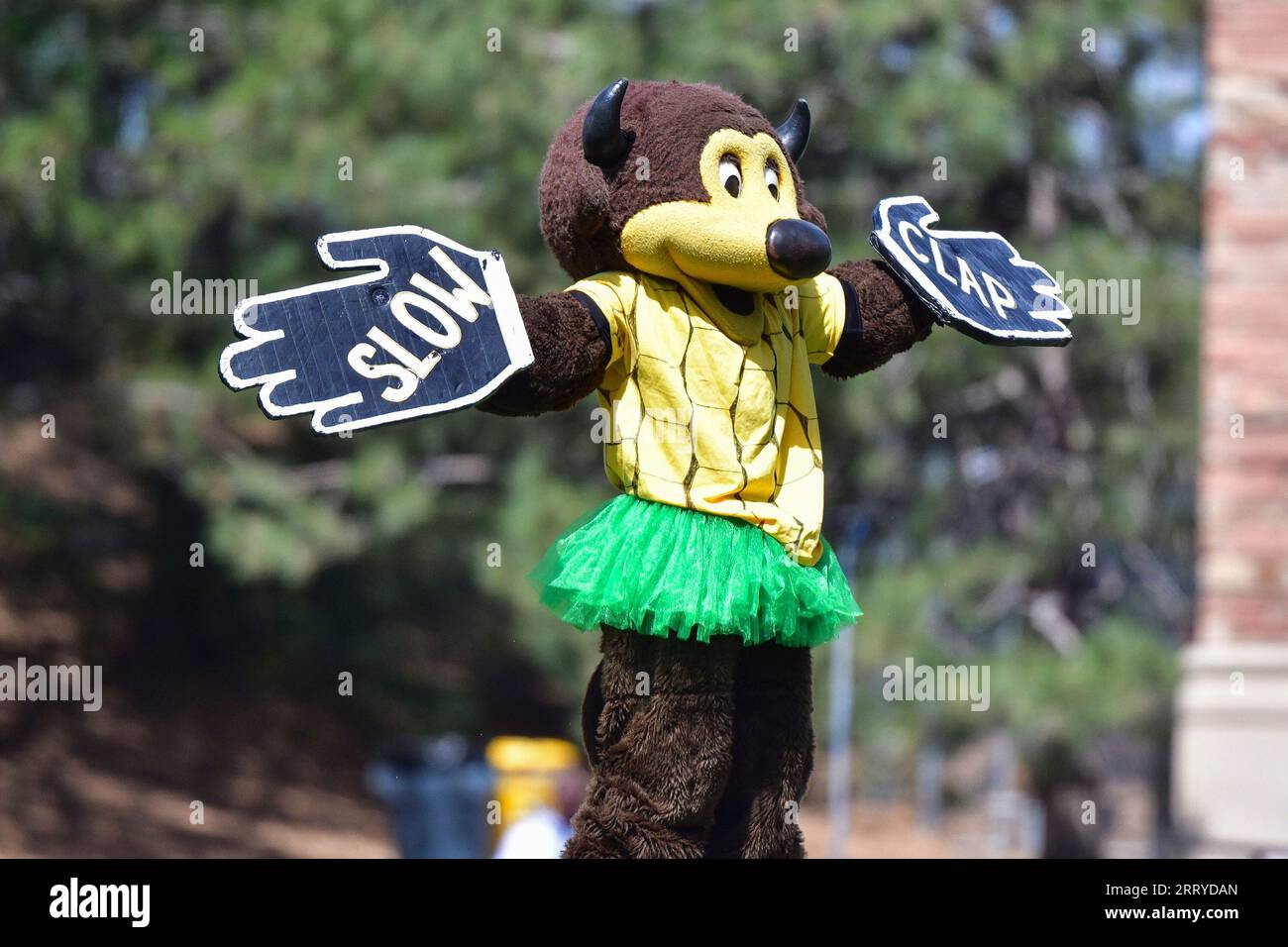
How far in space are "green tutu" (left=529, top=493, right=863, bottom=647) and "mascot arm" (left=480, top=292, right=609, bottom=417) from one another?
0.62ft

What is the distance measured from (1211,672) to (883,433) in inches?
77.6

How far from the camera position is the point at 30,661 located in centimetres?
887

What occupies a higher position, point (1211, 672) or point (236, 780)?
point (1211, 672)

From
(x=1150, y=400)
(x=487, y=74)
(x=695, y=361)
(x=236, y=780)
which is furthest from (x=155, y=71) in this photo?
(x=695, y=361)

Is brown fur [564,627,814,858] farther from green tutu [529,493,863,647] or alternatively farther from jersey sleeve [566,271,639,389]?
jersey sleeve [566,271,639,389]

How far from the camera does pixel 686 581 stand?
2.04 meters

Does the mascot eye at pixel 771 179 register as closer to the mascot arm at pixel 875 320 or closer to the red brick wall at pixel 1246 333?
the mascot arm at pixel 875 320

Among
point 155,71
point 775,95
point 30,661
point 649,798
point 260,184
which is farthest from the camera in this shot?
point 30,661

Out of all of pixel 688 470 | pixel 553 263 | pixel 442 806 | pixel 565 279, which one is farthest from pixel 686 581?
pixel 442 806

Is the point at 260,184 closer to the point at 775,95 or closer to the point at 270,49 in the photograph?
the point at 270,49

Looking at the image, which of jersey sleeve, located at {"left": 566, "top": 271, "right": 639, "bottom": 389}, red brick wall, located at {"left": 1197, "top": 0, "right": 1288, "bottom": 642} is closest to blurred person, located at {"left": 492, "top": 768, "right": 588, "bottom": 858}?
jersey sleeve, located at {"left": 566, "top": 271, "right": 639, "bottom": 389}

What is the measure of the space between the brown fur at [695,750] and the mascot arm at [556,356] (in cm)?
34

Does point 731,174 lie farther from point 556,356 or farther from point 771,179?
point 556,356

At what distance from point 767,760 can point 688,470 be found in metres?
0.42
